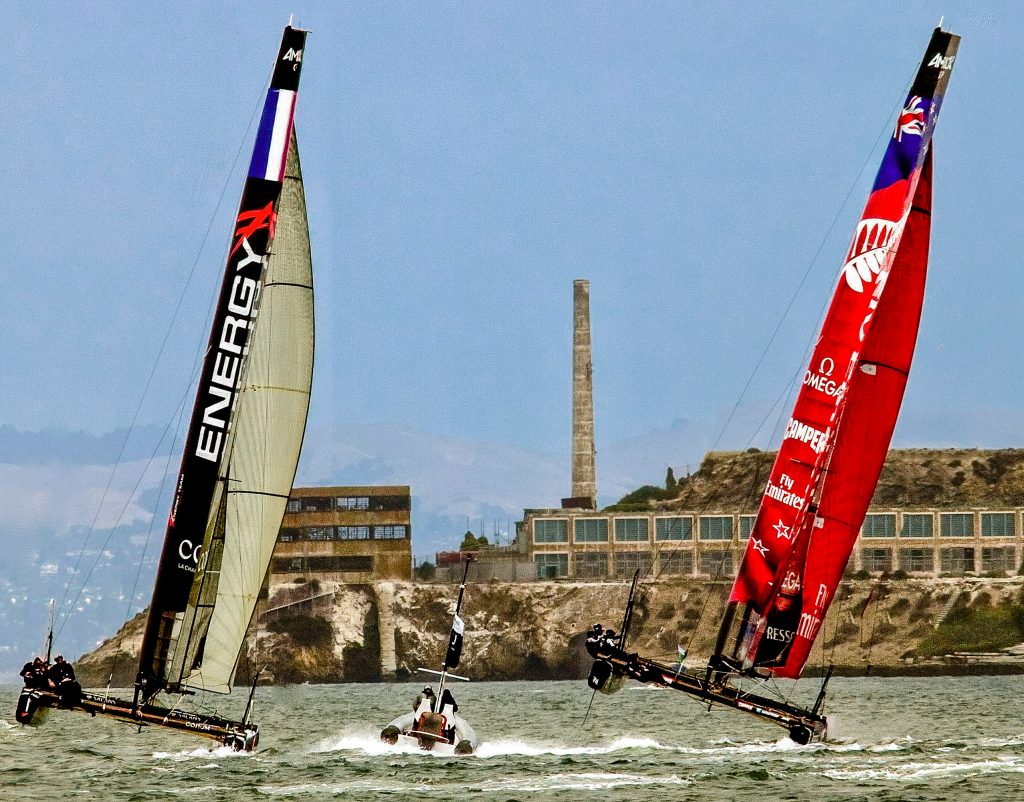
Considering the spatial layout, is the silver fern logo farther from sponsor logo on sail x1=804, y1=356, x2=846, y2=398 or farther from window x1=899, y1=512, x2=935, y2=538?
window x1=899, y1=512, x2=935, y2=538

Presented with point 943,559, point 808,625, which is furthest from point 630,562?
point 808,625

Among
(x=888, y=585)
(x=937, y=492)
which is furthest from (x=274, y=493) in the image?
(x=937, y=492)

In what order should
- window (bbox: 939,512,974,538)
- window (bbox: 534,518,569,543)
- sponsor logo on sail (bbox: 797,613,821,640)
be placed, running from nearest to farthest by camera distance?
sponsor logo on sail (bbox: 797,613,821,640) → window (bbox: 939,512,974,538) → window (bbox: 534,518,569,543)

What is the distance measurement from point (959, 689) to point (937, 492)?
72588mm

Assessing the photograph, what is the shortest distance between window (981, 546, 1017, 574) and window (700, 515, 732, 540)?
20.8m

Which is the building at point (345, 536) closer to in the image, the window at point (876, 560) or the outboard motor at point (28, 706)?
the window at point (876, 560)

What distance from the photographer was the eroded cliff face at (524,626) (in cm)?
14975

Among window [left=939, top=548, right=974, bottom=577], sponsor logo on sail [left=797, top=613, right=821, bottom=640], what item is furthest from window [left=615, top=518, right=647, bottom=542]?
sponsor logo on sail [left=797, top=613, right=821, bottom=640]

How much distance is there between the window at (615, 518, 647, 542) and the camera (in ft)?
513

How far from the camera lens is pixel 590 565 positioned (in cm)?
15725

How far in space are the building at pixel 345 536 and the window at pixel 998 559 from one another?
4666 cm

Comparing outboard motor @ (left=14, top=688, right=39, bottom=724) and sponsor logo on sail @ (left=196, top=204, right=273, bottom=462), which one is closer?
outboard motor @ (left=14, top=688, right=39, bottom=724)

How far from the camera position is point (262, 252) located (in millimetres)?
41594

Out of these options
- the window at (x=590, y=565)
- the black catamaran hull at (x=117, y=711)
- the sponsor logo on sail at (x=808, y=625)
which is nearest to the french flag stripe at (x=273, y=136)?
the black catamaran hull at (x=117, y=711)
